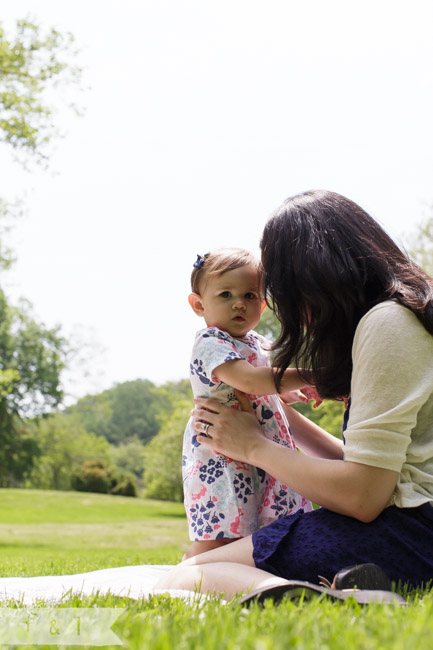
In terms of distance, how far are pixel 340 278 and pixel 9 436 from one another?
140ft

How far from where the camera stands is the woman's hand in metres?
2.91

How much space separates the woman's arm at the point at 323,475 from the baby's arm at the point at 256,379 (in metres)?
0.20

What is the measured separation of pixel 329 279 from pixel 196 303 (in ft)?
4.27

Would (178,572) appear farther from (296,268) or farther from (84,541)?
(84,541)

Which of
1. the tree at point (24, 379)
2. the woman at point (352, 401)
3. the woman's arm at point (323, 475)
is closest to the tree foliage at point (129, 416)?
the tree at point (24, 379)

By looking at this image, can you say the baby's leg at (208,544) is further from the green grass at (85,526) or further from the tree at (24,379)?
the tree at (24,379)

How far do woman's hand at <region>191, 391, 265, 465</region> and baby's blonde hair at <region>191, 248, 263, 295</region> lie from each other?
65cm

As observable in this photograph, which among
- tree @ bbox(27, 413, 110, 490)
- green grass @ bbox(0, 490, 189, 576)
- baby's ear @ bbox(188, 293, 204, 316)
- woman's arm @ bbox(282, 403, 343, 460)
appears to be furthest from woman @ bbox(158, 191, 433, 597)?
tree @ bbox(27, 413, 110, 490)

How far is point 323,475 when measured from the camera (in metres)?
2.48

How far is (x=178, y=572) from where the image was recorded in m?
2.72

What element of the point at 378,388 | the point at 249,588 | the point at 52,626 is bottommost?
the point at 249,588

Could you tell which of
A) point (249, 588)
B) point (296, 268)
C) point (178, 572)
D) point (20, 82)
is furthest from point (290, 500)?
point (20, 82)

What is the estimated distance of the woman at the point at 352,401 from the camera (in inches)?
94.6

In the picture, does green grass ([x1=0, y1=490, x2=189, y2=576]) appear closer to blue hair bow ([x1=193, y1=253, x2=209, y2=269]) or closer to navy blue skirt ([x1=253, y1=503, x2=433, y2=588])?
blue hair bow ([x1=193, y1=253, x2=209, y2=269])
